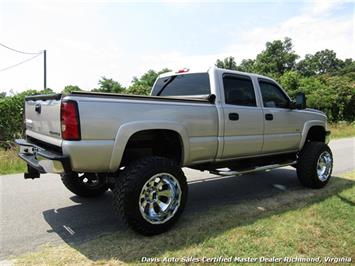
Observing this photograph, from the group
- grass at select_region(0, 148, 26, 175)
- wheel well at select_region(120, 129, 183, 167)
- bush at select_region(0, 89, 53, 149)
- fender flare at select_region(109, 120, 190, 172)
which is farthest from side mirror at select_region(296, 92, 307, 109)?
bush at select_region(0, 89, 53, 149)

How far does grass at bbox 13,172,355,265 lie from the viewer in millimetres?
3488

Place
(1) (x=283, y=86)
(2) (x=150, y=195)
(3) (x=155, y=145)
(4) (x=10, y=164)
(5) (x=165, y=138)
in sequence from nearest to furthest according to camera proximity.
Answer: (2) (x=150, y=195)
(5) (x=165, y=138)
(3) (x=155, y=145)
(4) (x=10, y=164)
(1) (x=283, y=86)

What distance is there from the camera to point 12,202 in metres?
5.15

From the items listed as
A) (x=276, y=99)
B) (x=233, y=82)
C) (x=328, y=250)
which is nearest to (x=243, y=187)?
(x=276, y=99)

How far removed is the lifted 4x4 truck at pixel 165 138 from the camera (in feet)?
11.9

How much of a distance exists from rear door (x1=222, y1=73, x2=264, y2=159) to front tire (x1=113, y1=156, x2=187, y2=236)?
1066 mm

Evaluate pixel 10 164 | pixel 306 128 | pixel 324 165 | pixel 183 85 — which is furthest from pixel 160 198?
pixel 10 164

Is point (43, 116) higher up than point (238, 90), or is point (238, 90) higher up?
point (238, 90)

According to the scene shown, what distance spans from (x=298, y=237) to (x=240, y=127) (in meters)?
1.69

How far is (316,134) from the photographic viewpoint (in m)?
6.87

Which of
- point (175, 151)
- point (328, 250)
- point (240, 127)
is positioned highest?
point (240, 127)

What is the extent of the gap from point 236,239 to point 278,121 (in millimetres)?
2495

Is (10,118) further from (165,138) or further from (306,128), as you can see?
(306,128)

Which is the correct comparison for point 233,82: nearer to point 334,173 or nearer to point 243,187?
point 243,187
